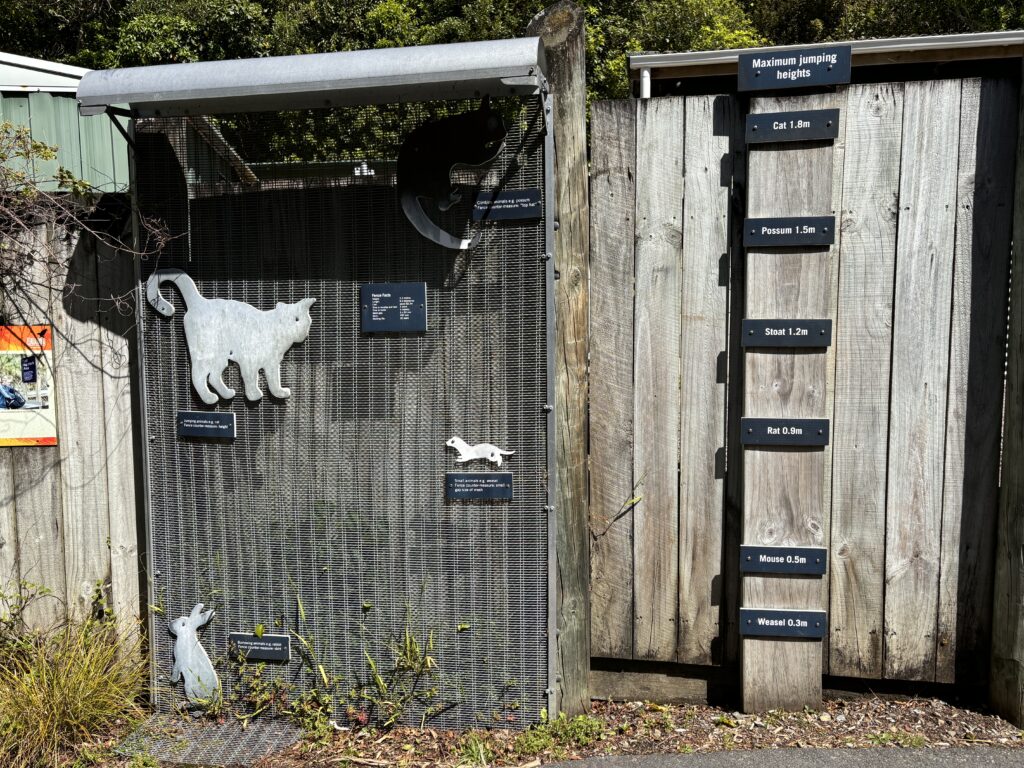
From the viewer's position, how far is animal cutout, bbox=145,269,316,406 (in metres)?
3.19

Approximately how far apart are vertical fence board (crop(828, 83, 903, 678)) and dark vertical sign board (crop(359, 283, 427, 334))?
161 cm

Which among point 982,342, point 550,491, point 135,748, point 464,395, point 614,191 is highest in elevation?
point 614,191

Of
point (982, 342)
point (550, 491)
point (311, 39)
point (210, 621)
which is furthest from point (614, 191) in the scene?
point (311, 39)

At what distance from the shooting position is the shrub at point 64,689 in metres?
3.03

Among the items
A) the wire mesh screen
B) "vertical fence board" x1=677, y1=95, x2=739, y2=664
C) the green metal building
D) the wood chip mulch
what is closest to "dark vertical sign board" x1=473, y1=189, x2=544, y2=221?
the wire mesh screen

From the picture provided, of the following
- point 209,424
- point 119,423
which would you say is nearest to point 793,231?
point 209,424

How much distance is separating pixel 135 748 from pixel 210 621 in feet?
1.72

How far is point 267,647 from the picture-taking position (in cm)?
330

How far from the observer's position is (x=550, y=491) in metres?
3.11

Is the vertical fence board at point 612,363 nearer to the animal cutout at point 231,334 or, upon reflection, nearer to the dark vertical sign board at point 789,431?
the dark vertical sign board at point 789,431

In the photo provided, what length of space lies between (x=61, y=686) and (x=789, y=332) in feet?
10.3

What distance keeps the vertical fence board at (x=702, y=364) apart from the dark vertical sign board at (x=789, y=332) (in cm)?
14

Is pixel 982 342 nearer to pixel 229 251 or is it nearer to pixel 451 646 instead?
pixel 451 646

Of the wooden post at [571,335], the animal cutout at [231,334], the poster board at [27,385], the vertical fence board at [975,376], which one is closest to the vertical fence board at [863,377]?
the vertical fence board at [975,376]
